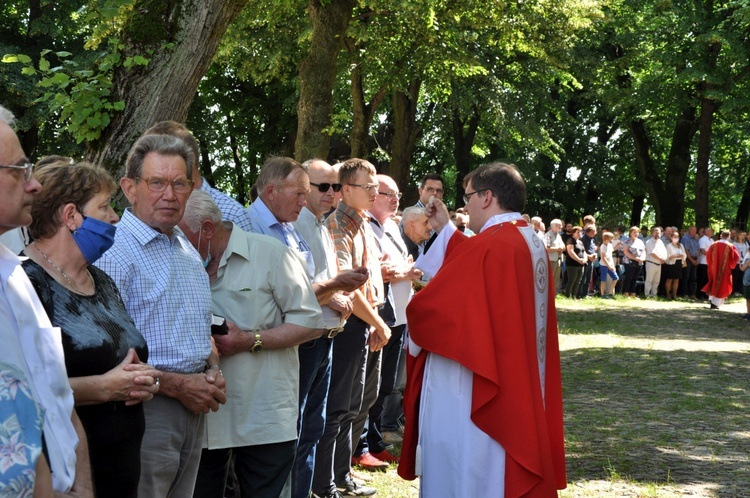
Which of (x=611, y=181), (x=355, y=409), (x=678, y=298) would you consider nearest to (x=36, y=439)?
(x=355, y=409)

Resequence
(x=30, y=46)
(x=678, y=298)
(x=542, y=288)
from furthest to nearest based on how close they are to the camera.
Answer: (x=678, y=298) → (x=30, y=46) → (x=542, y=288)

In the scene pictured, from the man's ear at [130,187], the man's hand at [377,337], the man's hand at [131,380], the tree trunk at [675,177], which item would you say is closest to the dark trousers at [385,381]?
the man's hand at [377,337]

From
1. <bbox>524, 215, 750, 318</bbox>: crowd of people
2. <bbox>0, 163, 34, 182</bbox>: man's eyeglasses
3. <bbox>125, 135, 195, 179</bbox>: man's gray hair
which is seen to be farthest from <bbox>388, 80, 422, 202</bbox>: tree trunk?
<bbox>0, 163, 34, 182</bbox>: man's eyeglasses

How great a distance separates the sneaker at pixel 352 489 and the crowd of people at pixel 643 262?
15.3 m

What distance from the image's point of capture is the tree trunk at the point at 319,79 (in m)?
12.8

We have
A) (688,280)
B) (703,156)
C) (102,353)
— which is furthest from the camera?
(703,156)

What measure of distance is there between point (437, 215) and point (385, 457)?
8.42 ft

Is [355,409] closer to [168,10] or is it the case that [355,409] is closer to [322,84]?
[168,10]

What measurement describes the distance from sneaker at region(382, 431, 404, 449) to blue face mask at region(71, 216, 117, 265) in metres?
5.59

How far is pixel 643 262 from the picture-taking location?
92.4ft

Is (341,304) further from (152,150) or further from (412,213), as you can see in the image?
(412,213)

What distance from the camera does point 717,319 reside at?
2175cm

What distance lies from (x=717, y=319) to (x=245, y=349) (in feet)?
63.6

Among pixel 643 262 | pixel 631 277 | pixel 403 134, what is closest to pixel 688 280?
pixel 643 262
